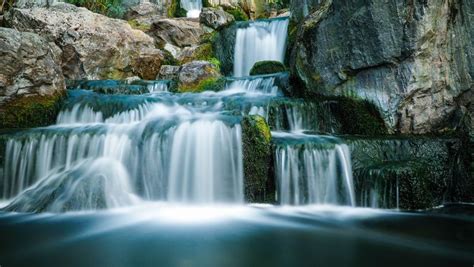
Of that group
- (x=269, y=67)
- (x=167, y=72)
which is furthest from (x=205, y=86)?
(x=167, y=72)

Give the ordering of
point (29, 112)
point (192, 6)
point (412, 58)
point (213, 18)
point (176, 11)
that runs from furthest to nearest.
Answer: point (192, 6) < point (176, 11) < point (213, 18) < point (29, 112) < point (412, 58)

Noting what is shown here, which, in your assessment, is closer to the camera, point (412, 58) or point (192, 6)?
point (412, 58)

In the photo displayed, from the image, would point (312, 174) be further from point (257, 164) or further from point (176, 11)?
point (176, 11)

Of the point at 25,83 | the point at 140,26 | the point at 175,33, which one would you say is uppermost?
the point at 140,26

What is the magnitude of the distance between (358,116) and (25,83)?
716cm

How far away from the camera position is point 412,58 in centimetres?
714

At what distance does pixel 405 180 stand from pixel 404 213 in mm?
496

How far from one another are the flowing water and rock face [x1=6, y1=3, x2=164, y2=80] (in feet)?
15.9

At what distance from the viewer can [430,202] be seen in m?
5.83

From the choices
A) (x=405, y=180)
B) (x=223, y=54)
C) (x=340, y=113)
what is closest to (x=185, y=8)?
Answer: (x=223, y=54)

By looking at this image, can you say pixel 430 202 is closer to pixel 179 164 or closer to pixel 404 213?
pixel 404 213

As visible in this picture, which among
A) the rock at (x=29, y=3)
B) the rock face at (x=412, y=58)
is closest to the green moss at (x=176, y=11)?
the rock at (x=29, y=3)

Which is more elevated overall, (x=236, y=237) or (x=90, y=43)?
(x=90, y=43)

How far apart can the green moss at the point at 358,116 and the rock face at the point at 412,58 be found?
16 centimetres
